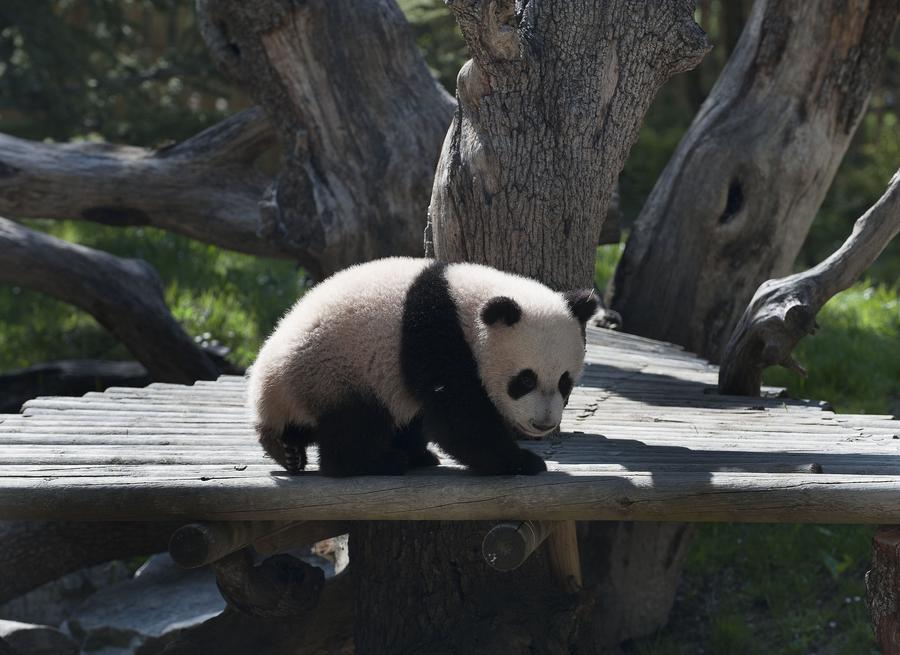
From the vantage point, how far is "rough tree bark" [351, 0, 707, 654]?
4168 mm

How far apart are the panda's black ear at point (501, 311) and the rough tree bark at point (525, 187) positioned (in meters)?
1.09

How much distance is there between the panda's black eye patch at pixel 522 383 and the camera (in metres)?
3.30

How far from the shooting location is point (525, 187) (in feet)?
14.1

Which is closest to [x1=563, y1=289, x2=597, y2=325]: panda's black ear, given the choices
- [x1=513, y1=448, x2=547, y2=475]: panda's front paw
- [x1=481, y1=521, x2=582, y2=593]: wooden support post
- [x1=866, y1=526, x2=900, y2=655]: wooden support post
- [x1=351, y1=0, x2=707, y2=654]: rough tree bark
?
Result: [x1=513, y1=448, x2=547, y2=475]: panda's front paw

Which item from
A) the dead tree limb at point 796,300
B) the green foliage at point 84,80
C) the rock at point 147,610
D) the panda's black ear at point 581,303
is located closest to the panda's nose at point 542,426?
the panda's black ear at point 581,303

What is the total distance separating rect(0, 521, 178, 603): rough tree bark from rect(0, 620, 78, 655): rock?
23 centimetres

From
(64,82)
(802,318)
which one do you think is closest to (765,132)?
(802,318)

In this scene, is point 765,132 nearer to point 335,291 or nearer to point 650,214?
point 650,214

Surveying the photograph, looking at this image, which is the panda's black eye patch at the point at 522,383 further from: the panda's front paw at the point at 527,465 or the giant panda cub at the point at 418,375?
the panda's front paw at the point at 527,465

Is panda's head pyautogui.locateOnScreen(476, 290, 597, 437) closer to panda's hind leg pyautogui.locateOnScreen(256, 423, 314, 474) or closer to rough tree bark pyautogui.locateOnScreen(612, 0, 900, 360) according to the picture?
panda's hind leg pyautogui.locateOnScreen(256, 423, 314, 474)

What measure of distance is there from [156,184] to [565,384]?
4.18m

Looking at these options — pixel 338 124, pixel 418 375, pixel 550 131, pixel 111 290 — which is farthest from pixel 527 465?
pixel 111 290

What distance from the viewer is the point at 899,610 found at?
3.28 m

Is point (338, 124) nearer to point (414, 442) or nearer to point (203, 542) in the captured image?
point (414, 442)
